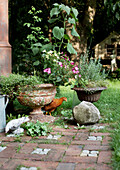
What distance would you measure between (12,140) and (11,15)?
8.09m

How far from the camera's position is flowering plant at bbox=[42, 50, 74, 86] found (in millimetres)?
3830

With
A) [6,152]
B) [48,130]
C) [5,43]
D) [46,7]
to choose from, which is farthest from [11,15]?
[6,152]

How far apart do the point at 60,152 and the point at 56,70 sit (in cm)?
183

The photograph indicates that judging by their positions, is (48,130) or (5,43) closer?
(48,130)

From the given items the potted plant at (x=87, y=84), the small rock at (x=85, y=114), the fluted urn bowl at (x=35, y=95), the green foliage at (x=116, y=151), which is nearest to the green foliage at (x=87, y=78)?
the potted plant at (x=87, y=84)

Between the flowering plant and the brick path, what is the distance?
3.42 ft

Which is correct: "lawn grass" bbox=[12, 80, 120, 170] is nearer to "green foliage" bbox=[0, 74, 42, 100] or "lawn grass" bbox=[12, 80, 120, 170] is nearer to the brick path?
the brick path

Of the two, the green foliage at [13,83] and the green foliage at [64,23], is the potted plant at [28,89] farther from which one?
the green foliage at [64,23]

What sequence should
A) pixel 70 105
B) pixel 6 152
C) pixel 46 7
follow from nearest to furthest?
pixel 6 152 < pixel 70 105 < pixel 46 7

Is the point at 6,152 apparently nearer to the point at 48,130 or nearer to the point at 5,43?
the point at 48,130

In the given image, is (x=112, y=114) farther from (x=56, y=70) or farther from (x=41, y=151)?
(x=41, y=151)

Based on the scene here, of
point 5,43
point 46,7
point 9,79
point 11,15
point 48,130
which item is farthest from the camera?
point 11,15

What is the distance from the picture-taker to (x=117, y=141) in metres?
2.46

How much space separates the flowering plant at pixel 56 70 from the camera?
3830mm
